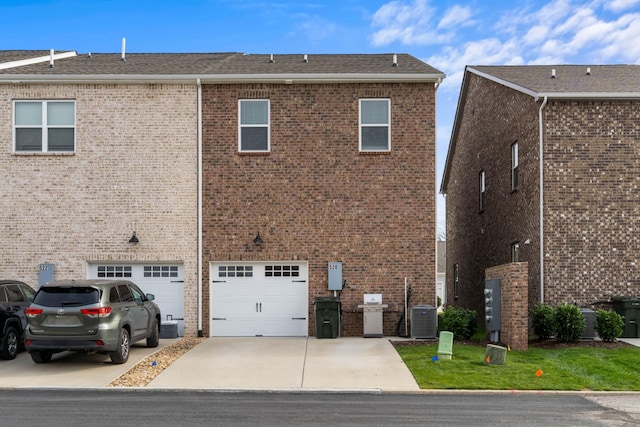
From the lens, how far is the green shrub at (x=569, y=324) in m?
16.4

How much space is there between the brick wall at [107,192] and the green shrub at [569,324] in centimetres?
917

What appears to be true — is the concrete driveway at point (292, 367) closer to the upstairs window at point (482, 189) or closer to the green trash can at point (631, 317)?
the green trash can at point (631, 317)

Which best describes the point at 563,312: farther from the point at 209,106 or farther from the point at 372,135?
the point at 209,106

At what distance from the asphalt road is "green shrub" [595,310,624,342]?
5.49 meters

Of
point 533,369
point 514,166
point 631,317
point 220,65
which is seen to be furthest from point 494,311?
point 220,65

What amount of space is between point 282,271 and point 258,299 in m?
0.99

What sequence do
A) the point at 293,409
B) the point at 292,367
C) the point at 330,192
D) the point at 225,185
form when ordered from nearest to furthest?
the point at 293,409 → the point at 292,367 → the point at 330,192 → the point at 225,185

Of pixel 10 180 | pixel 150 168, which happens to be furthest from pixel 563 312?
pixel 10 180

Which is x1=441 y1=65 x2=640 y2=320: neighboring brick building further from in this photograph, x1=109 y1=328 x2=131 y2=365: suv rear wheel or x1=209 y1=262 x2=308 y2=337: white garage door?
x1=109 y1=328 x2=131 y2=365: suv rear wheel

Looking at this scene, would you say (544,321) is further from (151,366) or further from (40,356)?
(40,356)

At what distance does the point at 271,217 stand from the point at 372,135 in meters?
3.45

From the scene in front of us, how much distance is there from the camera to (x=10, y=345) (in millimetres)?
15070

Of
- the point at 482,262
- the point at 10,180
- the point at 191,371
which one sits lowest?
the point at 191,371

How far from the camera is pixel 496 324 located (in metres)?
16.6
